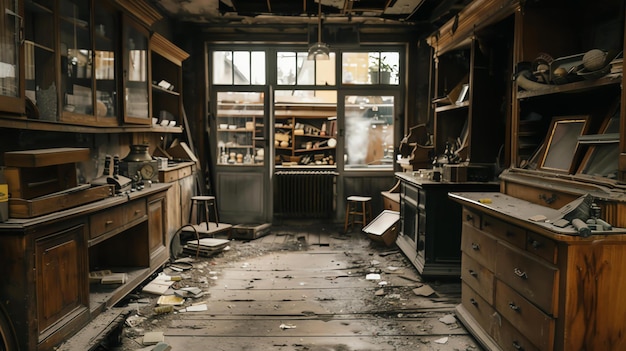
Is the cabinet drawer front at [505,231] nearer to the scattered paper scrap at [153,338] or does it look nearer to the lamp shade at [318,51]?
the scattered paper scrap at [153,338]

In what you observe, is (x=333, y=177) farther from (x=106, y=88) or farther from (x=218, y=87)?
(x=106, y=88)

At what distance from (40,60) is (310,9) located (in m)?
2.94

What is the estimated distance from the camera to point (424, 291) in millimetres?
4047

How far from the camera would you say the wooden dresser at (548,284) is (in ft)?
6.63

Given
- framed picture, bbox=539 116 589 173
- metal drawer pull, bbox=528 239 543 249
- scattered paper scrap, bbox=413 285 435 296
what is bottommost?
scattered paper scrap, bbox=413 285 435 296

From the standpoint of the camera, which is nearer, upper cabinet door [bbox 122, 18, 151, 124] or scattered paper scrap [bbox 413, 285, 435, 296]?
scattered paper scrap [bbox 413, 285, 435, 296]

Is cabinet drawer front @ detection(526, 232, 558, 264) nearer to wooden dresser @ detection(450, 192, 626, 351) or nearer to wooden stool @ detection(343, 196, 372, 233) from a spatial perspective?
wooden dresser @ detection(450, 192, 626, 351)

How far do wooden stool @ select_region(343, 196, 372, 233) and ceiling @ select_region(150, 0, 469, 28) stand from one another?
2554 mm

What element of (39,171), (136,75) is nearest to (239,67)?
(136,75)

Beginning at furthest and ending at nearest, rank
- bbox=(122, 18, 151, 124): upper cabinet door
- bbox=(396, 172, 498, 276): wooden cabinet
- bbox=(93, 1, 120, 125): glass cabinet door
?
bbox=(396, 172, 498, 276): wooden cabinet < bbox=(122, 18, 151, 124): upper cabinet door < bbox=(93, 1, 120, 125): glass cabinet door

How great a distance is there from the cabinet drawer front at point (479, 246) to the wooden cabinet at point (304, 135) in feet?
16.6

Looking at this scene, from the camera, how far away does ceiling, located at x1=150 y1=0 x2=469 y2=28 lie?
4.83 m

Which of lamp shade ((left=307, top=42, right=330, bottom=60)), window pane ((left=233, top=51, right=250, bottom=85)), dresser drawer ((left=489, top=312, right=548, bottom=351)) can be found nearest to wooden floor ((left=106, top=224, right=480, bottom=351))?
dresser drawer ((left=489, top=312, right=548, bottom=351))

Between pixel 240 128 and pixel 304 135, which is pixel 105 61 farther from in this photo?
pixel 304 135
